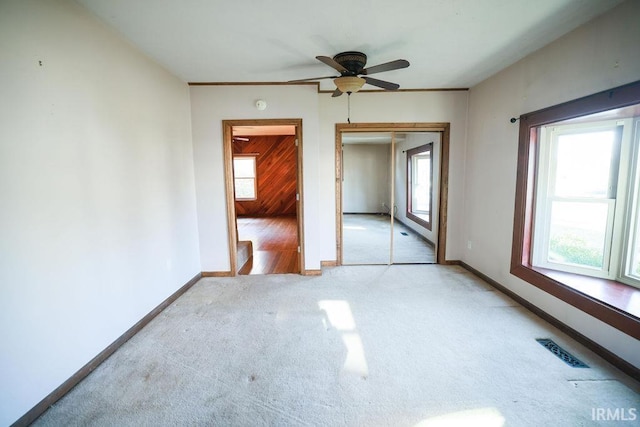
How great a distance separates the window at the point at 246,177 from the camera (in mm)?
9328

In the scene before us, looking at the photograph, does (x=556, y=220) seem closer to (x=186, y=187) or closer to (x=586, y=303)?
(x=586, y=303)

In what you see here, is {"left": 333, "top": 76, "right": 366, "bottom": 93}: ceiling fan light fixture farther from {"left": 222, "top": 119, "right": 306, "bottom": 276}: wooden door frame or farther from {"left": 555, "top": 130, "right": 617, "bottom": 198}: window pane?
{"left": 555, "top": 130, "right": 617, "bottom": 198}: window pane

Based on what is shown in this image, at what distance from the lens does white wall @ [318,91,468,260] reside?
13.5 feet

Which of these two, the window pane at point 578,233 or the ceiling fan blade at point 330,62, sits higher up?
the ceiling fan blade at point 330,62

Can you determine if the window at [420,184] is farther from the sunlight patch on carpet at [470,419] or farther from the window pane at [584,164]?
the sunlight patch on carpet at [470,419]

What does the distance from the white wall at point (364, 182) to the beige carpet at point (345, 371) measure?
8.61ft

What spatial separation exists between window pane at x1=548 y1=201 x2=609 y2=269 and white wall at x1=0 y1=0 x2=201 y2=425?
13.6 feet

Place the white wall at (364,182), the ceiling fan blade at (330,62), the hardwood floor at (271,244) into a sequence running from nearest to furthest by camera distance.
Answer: the ceiling fan blade at (330,62), the hardwood floor at (271,244), the white wall at (364,182)

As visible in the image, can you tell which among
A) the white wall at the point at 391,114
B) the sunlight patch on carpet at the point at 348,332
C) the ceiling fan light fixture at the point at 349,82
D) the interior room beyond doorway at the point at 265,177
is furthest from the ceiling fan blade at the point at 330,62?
the interior room beyond doorway at the point at 265,177

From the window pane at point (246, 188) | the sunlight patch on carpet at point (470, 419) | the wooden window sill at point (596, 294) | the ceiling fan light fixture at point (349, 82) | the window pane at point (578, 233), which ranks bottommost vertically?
the sunlight patch on carpet at point (470, 419)

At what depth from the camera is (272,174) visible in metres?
9.35

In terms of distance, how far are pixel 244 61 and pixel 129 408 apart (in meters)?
3.10

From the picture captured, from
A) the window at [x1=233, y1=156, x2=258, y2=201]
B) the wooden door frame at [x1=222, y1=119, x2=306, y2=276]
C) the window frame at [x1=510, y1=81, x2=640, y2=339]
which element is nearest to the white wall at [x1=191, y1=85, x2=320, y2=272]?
the wooden door frame at [x1=222, y1=119, x2=306, y2=276]

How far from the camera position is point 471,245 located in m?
4.10
